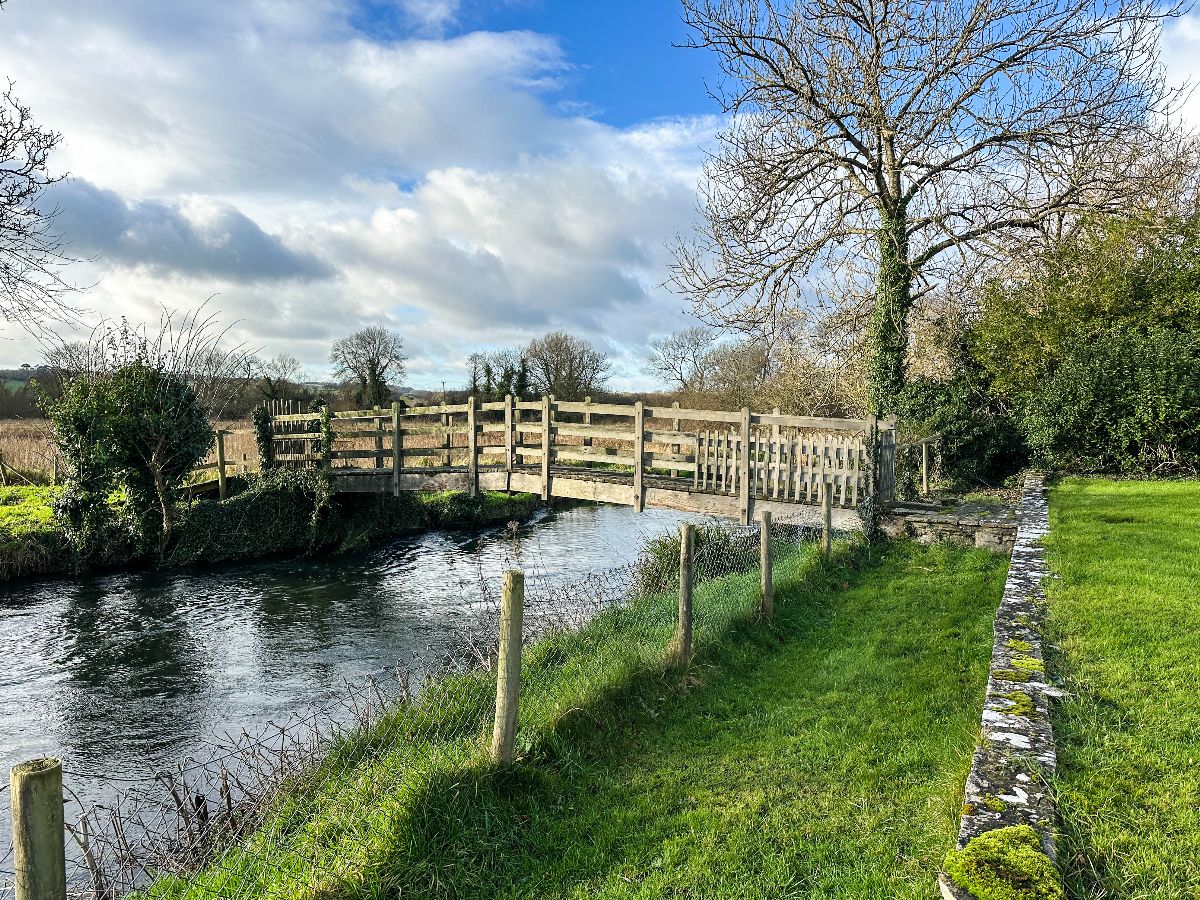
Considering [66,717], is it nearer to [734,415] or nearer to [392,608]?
[392,608]

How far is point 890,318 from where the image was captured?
1564 cm

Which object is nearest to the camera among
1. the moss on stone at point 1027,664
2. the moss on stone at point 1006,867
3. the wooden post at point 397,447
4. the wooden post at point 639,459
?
the moss on stone at point 1006,867

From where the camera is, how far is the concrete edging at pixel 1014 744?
301cm

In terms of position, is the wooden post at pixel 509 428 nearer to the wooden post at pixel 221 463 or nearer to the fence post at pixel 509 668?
the wooden post at pixel 221 463

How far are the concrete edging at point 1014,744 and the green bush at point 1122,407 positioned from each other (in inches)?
435

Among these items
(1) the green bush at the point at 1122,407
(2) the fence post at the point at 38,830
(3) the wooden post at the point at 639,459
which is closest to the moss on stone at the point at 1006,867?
(2) the fence post at the point at 38,830

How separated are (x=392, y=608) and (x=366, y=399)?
30169 mm

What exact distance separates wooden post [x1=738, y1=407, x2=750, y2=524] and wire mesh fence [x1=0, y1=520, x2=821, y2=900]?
68.1 inches

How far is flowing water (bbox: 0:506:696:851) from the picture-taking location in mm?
7660

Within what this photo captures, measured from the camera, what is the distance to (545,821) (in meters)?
4.19

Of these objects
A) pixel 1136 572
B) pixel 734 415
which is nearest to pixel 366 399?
pixel 734 415

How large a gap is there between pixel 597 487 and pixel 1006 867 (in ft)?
37.4

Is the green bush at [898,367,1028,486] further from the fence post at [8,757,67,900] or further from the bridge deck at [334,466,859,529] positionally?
the fence post at [8,757,67,900]

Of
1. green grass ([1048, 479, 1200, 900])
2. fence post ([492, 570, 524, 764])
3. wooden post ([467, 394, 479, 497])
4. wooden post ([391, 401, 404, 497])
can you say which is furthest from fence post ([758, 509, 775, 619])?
wooden post ([391, 401, 404, 497])
